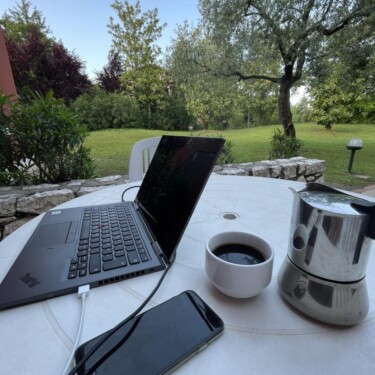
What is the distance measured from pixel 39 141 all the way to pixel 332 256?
2074 millimetres

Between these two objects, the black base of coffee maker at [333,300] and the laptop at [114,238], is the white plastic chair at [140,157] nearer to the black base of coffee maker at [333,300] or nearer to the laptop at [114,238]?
the laptop at [114,238]

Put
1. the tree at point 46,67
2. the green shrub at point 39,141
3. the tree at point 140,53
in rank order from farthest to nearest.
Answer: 1. the tree at point 140,53
2. the tree at point 46,67
3. the green shrub at point 39,141

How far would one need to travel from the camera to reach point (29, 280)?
467 mm

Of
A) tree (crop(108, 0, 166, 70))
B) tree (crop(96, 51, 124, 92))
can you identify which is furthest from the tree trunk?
tree (crop(96, 51, 124, 92))

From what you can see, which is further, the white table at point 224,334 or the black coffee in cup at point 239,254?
the black coffee in cup at point 239,254

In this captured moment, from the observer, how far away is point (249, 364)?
0.31 m

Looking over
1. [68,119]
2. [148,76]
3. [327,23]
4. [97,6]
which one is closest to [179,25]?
[97,6]

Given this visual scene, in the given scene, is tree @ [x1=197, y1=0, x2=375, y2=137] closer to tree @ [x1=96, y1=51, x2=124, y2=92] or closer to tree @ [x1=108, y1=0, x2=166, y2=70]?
→ tree @ [x1=108, y1=0, x2=166, y2=70]

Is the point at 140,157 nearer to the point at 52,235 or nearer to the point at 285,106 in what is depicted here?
the point at 52,235

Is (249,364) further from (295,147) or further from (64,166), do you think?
(295,147)

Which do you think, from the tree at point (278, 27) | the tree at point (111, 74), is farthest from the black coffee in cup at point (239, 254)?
the tree at point (111, 74)

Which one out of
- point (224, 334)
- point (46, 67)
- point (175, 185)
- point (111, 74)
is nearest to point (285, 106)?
point (175, 185)

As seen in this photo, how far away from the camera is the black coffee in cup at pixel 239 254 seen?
1.42ft

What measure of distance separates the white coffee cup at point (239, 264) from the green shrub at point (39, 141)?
6.04 feet
